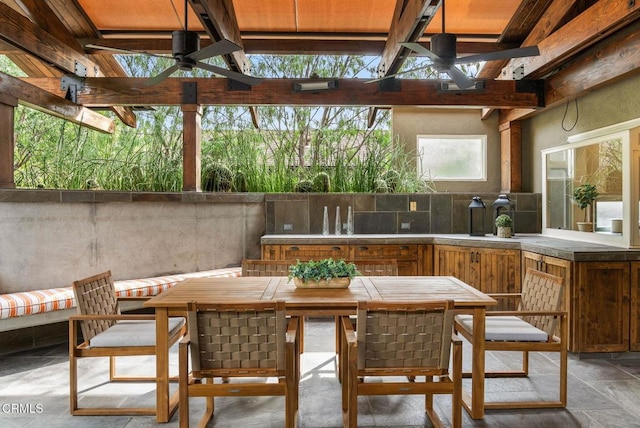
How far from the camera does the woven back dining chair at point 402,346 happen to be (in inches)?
82.4

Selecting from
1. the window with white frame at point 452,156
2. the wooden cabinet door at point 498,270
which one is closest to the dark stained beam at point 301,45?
the window with white frame at point 452,156

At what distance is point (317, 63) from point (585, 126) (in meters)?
4.43

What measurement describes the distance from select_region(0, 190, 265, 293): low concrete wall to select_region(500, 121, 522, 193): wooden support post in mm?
3336

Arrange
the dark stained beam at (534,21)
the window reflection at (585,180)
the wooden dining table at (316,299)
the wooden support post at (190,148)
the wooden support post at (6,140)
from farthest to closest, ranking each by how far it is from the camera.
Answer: the wooden support post at (190,148), the dark stained beam at (534,21), the wooden support post at (6,140), the window reflection at (585,180), the wooden dining table at (316,299)

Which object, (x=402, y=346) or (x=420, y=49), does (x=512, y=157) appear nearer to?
(x=420, y=49)

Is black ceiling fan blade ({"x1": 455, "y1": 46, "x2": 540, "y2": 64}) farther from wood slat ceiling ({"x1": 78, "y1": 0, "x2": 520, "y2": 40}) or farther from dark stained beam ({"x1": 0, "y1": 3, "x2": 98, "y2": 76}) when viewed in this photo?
dark stained beam ({"x1": 0, "y1": 3, "x2": 98, "y2": 76})

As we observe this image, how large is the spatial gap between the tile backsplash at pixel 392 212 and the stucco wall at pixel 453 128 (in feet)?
2.57

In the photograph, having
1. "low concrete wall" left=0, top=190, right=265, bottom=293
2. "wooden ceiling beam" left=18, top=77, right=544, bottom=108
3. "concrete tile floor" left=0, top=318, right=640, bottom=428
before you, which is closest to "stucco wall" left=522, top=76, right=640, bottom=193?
"wooden ceiling beam" left=18, top=77, right=544, bottom=108

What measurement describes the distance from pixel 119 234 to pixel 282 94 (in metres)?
2.38

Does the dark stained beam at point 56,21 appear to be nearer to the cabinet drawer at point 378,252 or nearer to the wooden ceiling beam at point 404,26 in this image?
the wooden ceiling beam at point 404,26

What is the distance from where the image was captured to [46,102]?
4633mm

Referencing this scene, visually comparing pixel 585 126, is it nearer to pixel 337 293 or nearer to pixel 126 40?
pixel 337 293

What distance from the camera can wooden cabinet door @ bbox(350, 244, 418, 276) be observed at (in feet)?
16.0

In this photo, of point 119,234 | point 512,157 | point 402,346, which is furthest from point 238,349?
point 512,157
